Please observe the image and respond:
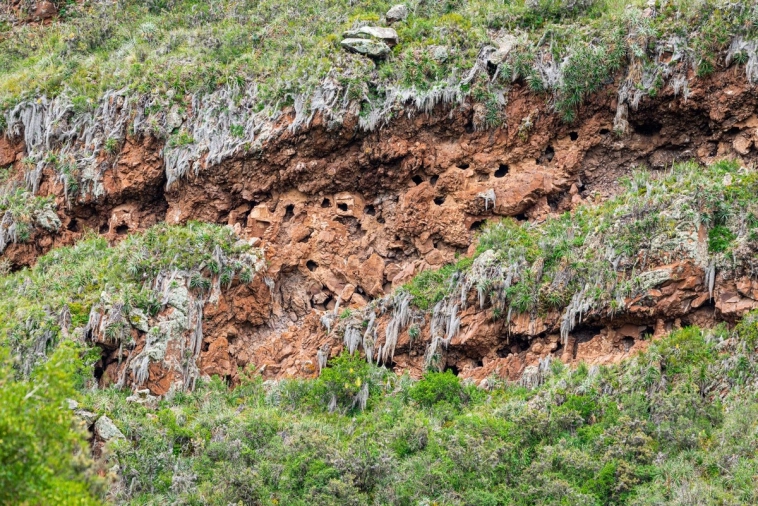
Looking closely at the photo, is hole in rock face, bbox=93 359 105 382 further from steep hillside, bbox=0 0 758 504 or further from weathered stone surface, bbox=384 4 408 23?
weathered stone surface, bbox=384 4 408 23

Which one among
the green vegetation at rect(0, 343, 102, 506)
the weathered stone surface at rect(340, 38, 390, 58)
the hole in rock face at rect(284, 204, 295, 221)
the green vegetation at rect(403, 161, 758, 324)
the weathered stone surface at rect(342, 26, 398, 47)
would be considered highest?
the weathered stone surface at rect(342, 26, 398, 47)

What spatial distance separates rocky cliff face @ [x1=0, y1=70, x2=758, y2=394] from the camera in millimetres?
26344

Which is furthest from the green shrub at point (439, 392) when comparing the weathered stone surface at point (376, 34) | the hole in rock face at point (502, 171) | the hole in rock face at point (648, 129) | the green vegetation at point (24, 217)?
the green vegetation at point (24, 217)

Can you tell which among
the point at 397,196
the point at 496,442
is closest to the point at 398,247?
the point at 397,196

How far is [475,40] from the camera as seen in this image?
29594mm

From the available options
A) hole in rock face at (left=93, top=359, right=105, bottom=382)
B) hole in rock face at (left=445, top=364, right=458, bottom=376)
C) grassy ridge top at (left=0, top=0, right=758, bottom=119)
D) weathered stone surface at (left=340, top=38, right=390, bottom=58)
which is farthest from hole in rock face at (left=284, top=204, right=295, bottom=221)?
hole in rock face at (left=445, top=364, right=458, bottom=376)

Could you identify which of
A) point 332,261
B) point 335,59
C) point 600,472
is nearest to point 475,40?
point 335,59

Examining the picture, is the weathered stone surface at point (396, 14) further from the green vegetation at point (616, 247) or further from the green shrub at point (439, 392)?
the green shrub at point (439, 392)

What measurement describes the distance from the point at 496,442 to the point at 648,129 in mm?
10883

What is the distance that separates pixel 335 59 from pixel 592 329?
440 inches

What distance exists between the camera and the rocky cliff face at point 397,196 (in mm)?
26344

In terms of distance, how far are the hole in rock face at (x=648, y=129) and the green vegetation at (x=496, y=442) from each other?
288 inches

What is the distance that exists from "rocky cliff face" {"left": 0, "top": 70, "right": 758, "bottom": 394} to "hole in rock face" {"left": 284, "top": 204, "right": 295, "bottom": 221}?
0.04m

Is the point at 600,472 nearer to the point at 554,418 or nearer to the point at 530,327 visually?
the point at 554,418
